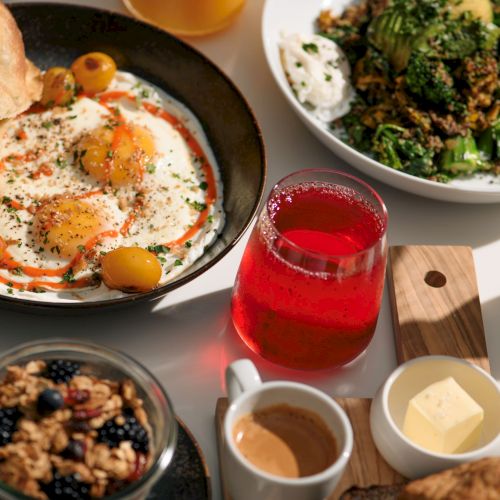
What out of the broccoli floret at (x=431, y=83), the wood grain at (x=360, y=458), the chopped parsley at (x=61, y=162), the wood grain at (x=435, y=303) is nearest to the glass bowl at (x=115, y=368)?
the wood grain at (x=360, y=458)

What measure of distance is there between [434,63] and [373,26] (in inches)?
8.9

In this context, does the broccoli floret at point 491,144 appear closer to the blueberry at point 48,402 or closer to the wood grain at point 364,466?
the wood grain at point 364,466

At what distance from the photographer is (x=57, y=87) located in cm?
202

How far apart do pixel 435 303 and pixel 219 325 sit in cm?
43

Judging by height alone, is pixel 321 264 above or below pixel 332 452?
above

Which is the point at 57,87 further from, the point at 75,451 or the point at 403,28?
the point at 75,451

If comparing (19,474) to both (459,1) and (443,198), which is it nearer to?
(443,198)

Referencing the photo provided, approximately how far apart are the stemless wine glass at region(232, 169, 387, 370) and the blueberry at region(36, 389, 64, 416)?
17.0 inches

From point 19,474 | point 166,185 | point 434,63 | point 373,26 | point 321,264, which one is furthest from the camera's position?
point 373,26

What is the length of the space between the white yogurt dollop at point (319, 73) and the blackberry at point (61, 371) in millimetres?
972

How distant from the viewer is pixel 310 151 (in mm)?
2119

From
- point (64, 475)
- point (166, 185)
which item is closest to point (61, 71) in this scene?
point (166, 185)

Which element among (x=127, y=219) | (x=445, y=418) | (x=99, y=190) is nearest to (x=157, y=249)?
(x=127, y=219)

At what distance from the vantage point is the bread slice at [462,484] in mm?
1287
